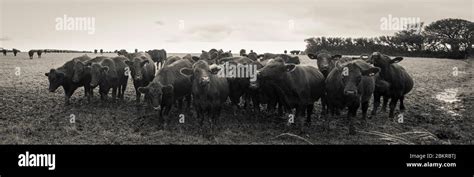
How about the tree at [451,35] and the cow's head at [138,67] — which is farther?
the tree at [451,35]

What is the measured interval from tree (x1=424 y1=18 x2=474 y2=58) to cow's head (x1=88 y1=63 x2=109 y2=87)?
55.5m

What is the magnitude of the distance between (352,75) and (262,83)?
102 inches

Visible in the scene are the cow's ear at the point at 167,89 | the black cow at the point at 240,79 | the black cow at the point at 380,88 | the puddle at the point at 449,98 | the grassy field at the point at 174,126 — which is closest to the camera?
the grassy field at the point at 174,126

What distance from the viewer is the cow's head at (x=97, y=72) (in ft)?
43.3

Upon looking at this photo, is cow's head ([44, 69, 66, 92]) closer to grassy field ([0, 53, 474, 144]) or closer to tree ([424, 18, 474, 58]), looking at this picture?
grassy field ([0, 53, 474, 144])

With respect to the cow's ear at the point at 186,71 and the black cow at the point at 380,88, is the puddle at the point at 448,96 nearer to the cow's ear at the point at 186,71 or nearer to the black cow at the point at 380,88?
the black cow at the point at 380,88

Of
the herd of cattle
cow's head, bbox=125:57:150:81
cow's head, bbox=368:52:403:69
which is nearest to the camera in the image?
the herd of cattle

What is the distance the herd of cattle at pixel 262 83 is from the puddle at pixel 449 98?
173cm

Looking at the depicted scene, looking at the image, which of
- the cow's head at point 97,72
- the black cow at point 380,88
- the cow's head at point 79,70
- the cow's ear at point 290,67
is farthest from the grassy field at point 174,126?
the cow's ear at point 290,67

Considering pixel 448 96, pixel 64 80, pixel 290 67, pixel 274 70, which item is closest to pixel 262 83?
pixel 274 70

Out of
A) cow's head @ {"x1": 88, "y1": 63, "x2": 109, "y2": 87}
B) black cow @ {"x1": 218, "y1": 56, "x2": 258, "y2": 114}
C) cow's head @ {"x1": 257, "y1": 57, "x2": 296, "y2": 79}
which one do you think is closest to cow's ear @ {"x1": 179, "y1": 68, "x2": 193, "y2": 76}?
black cow @ {"x1": 218, "y1": 56, "x2": 258, "y2": 114}

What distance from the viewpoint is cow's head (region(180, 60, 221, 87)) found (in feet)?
33.1
